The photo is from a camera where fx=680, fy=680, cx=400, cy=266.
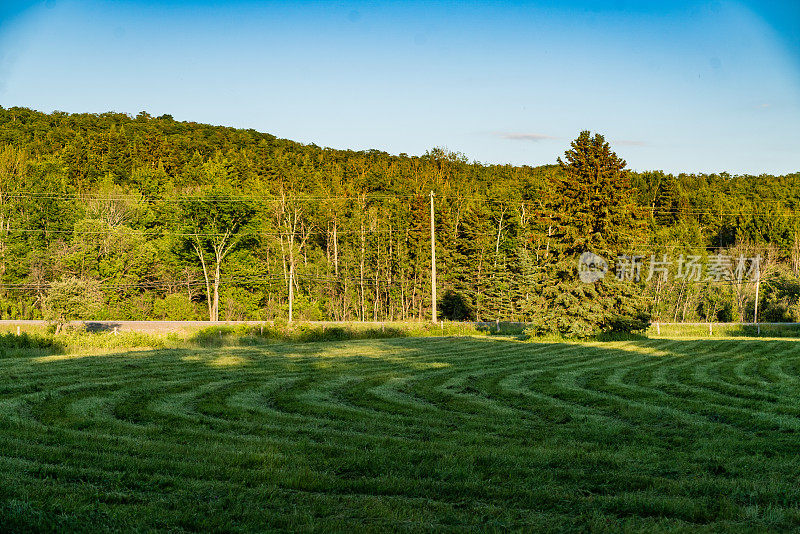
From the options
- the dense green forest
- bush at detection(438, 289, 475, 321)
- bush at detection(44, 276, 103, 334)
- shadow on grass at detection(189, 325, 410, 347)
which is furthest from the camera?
bush at detection(438, 289, 475, 321)

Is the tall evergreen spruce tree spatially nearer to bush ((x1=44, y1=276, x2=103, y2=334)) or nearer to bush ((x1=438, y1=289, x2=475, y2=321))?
bush ((x1=44, y1=276, x2=103, y2=334))

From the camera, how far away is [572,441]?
8000 mm

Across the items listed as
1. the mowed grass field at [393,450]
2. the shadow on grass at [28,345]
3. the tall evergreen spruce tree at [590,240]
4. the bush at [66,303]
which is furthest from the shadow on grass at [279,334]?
the mowed grass field at [393,450]

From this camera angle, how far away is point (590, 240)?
30656mm

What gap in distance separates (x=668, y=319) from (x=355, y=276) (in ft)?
91.3

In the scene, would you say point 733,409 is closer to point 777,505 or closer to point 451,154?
point 777,505

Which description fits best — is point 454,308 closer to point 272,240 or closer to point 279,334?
point 272,240

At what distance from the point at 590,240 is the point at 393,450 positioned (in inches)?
989

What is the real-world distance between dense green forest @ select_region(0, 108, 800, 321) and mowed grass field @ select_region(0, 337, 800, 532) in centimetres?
3343

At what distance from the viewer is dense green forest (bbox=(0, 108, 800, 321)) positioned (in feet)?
184

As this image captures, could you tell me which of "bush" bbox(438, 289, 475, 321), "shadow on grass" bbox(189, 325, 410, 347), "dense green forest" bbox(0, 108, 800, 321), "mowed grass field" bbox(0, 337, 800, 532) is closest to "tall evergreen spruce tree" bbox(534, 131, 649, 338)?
"shadow on grass" bbox(189, 325, 410, 347)

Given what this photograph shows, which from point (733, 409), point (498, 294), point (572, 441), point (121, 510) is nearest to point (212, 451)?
point (121, 510)

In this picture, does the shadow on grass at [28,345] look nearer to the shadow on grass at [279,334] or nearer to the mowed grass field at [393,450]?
the shadow on grass at [279,334]

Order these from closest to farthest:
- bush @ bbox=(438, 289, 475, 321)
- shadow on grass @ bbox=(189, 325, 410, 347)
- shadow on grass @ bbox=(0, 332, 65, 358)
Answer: shadow on grass @ bbox=(0, 332, 65, 358)
shadow on grass @ bbox=(189, 325, 410, 347)
bush @ bbox=(438, 289, 475, 321)
